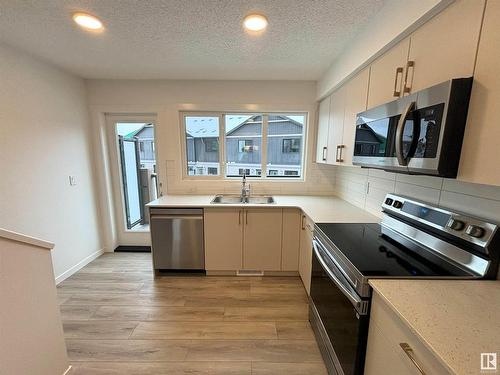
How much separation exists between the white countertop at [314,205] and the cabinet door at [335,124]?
0.51 meters

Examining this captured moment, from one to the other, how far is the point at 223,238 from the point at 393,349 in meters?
1.99

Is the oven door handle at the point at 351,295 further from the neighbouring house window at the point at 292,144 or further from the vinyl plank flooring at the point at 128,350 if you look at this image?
the neighbouring house window at the point at 292,144

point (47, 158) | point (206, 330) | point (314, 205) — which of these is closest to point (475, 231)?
point (314, 205)

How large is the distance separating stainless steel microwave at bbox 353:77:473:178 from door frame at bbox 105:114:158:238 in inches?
115

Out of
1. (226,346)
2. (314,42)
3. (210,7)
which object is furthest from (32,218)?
(314,42)

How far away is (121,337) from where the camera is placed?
6.10ft

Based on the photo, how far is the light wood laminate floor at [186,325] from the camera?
163 centimetres

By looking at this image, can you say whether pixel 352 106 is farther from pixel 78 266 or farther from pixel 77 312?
pixel 78 266

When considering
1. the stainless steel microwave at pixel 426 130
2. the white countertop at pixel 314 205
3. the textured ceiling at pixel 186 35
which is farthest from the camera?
the white countertop at pixel 314 205

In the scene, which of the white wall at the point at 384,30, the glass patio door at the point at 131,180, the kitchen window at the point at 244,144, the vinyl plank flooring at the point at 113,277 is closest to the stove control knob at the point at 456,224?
the white wall at the point at 384,30

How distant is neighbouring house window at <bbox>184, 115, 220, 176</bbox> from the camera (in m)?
3.22

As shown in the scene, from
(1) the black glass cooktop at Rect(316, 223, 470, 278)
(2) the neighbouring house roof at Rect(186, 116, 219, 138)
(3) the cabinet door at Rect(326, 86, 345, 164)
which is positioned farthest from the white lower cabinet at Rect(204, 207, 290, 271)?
(2) the neighbouring house roof at Rect(186, 116, 219, 138)

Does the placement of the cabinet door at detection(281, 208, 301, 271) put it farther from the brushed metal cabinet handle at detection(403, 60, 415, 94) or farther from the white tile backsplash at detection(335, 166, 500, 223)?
the brushed metal cabinet handle at detection(403, 60, 415, 94)

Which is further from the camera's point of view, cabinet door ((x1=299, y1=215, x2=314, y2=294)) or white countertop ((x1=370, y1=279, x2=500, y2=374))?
cabinet door ((x1=299, y1=215, x2=314, y2=294))
